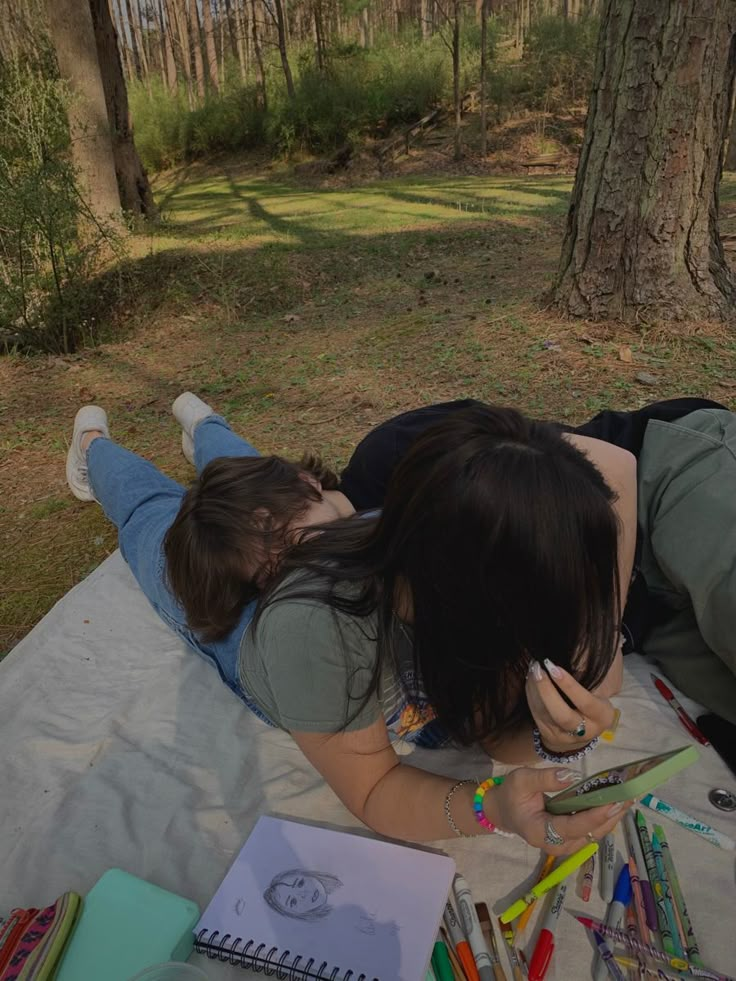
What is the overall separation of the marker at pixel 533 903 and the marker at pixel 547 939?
0.03 meters

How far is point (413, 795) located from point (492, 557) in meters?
0.60

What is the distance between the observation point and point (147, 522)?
88.1 inches

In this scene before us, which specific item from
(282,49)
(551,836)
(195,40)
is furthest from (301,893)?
(195,40)

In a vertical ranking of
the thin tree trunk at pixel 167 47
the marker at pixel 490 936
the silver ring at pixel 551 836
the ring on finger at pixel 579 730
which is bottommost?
the marker at pixel 490 936

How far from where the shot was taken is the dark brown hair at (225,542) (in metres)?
1.55

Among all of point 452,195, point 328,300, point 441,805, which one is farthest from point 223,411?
point 452,195

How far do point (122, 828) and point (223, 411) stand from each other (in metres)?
2.60

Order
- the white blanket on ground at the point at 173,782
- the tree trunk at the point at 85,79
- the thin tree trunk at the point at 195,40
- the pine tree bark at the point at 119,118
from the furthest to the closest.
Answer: the thin tree trunk at the point at 195,40
the pine tree bark at the point at 119,118
the tree trunk at the point at 85,79
the white blanket on ground at the point at 173,782

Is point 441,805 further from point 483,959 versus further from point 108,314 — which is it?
point 108,314

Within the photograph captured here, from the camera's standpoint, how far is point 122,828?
→ 4.88 feet

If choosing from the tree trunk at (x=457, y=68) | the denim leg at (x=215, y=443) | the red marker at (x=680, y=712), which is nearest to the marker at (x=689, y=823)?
the red marker at (x=680, y=712)

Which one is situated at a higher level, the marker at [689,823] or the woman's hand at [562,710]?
the woman's hand at [562,710]

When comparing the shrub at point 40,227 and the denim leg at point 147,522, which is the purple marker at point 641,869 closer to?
the denim leg at point 147,522

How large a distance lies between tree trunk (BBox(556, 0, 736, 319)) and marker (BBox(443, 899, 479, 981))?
3262 millimetres
